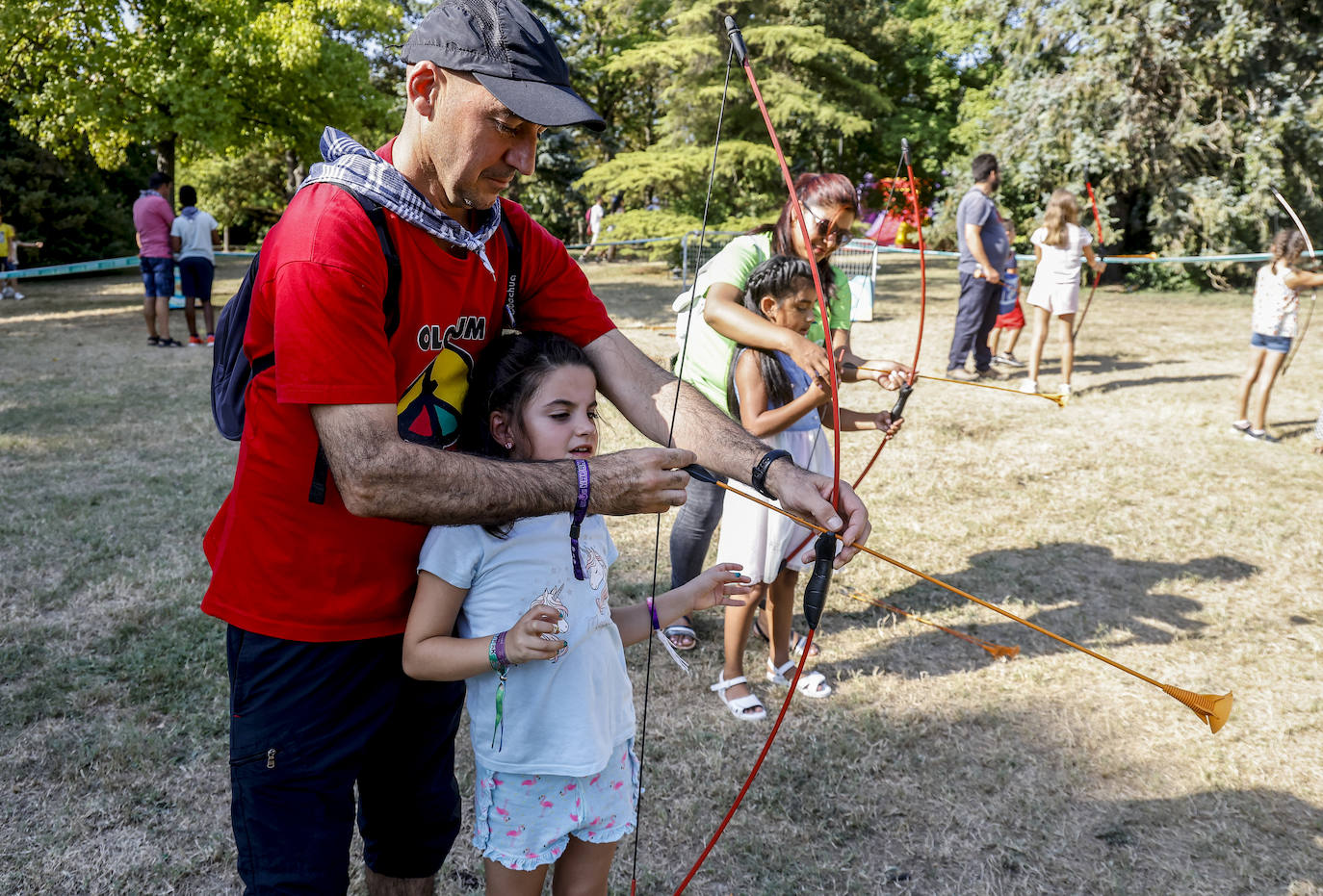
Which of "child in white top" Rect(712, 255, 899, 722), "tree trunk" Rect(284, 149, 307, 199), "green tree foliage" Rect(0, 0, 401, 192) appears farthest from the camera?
"tree trunk" Rect(284, 149, 307, 199)

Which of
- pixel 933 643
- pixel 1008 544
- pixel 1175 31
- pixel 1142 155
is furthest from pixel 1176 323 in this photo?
pixel 933 643

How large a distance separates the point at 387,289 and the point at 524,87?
0.40m

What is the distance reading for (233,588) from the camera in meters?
1.69

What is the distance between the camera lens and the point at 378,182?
5.10 ft

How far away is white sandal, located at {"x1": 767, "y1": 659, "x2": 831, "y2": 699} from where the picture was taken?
12.2 feet

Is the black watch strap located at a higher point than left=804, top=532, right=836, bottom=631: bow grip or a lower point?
higher

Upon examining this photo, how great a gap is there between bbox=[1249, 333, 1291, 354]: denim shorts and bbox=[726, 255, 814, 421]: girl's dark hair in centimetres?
557

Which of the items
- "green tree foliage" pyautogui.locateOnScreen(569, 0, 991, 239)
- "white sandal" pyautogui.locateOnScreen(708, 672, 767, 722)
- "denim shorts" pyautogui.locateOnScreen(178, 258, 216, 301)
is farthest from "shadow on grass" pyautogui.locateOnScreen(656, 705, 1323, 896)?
"green tree foliage" pyautogui.locateOnScreen(569, 0, 991, 239)

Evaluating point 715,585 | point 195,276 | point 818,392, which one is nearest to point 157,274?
point 195,276

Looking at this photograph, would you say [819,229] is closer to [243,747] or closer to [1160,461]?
[243,747]

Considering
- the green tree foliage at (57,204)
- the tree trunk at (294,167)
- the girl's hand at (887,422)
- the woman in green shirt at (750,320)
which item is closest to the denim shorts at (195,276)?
the woman in green shirt at (750,320)

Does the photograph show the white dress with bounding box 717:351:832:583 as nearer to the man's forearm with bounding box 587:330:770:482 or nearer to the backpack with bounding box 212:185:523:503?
the man's forearm with bounding box 587:330:770:482

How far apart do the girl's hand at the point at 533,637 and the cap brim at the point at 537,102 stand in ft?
2.73

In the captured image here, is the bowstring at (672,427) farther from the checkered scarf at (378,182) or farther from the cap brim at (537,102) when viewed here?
the checkered scarf at (378,182)
